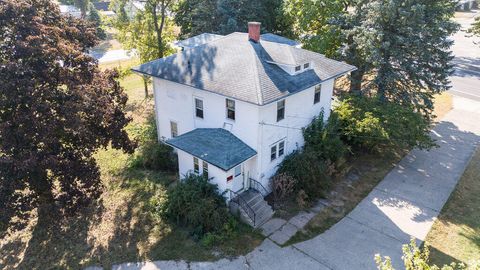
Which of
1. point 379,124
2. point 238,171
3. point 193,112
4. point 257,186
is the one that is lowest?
point 257,186

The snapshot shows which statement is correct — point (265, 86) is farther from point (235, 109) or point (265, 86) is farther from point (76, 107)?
point (76, 107)

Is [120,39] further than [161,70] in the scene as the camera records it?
Yes

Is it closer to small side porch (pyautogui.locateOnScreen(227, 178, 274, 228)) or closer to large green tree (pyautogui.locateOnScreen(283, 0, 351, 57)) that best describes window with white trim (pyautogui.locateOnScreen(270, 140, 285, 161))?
small side porch (pyautogui.locateOnScreen(227, 178, 274, 228))

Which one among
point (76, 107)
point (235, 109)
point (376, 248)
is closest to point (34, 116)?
point (76, 107)

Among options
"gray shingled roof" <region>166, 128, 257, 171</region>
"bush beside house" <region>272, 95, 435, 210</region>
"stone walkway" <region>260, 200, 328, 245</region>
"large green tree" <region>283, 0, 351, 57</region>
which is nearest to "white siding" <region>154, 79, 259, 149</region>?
"gray shingled roof" <region>166, 128, 257, 171</region>

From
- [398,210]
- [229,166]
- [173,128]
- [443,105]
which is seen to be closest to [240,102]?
[229,166]

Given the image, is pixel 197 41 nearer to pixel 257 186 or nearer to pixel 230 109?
pixel 230 109

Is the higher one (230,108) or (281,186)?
(230,108)
